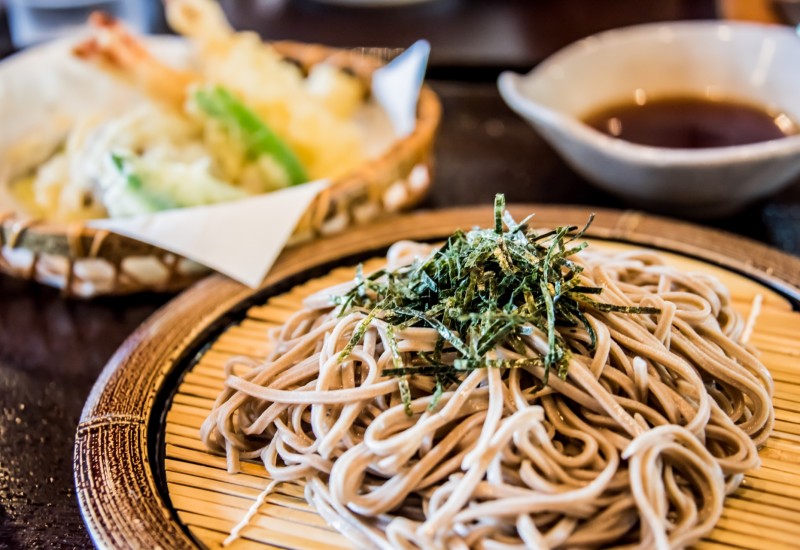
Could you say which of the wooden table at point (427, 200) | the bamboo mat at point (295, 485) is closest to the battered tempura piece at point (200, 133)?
the wooden table at point (427, 200)

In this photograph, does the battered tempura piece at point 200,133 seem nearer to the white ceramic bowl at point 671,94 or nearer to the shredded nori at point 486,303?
the white ceramic bowl at point 671,94

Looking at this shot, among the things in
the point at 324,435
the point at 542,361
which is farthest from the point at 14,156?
the point at 542,361

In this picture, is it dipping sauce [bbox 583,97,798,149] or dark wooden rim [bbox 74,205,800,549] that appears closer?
dark wooden rim [bbox 74,205,800,549]

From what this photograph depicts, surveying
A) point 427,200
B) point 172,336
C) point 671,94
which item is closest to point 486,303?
point 172,336

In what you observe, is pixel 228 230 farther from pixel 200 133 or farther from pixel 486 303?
pixel 486 303

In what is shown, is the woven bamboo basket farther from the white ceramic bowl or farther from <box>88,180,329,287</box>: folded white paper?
the white ceramic bowl

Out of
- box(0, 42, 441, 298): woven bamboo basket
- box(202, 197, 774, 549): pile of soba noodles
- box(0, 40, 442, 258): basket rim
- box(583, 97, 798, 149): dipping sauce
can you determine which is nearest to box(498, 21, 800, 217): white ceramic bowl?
box(583, 97, 798, 149): dipping sauce
